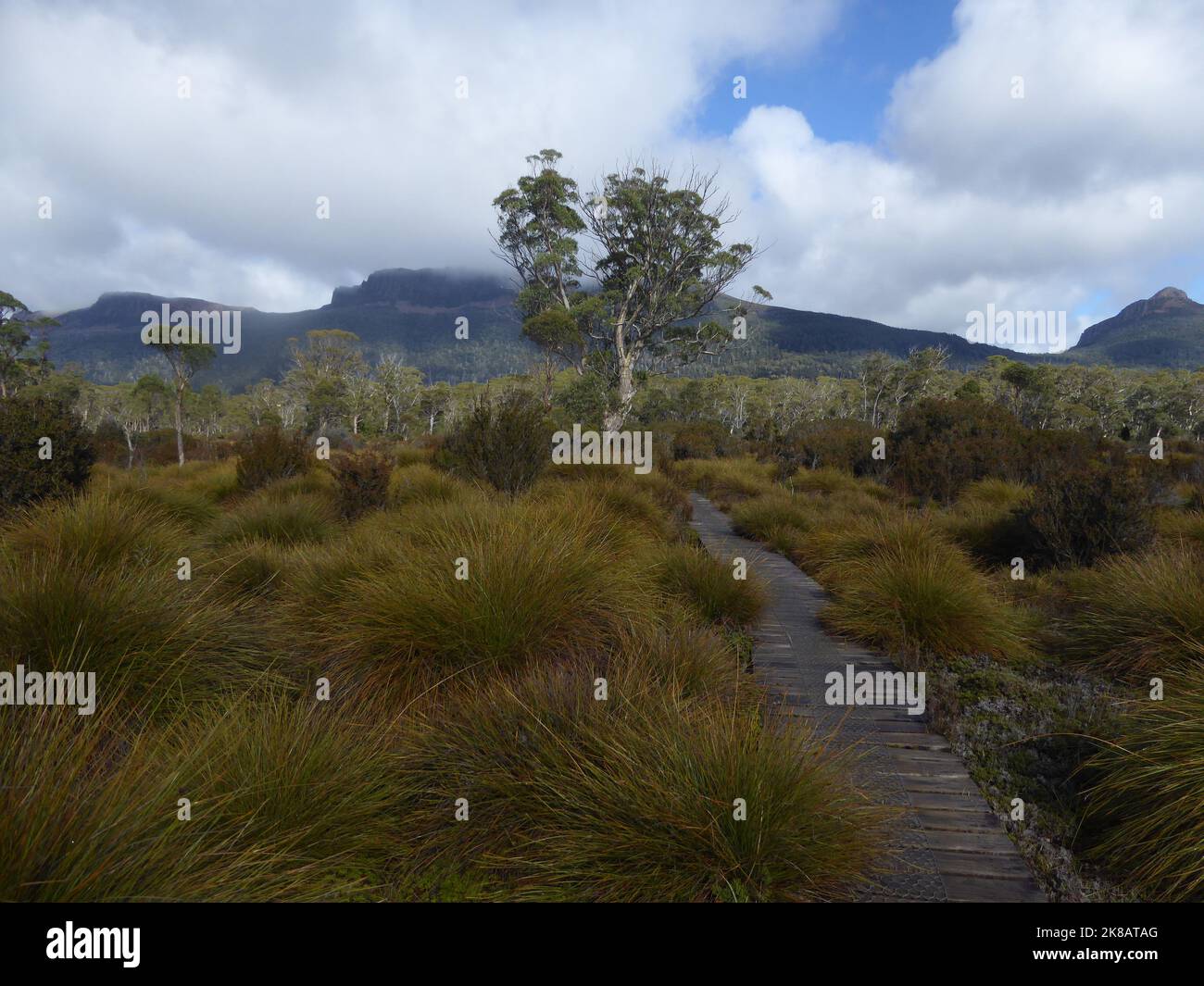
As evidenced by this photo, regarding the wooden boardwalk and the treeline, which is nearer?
the wooden boardwalk

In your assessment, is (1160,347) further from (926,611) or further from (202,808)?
(202,808)

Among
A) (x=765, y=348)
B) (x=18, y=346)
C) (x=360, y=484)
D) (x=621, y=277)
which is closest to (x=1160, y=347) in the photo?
(x=765, y=348)

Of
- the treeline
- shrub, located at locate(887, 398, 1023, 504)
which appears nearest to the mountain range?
the treeline

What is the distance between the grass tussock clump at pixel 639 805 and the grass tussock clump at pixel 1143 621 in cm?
311

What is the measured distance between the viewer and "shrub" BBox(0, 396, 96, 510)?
300 inches

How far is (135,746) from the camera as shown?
2449 mm

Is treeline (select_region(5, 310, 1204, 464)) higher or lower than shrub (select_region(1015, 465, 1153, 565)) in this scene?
higher

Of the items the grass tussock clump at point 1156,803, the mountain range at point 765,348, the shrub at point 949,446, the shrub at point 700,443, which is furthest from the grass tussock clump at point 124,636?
the mountain range at point 765,348

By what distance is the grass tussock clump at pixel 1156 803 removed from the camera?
2.49m

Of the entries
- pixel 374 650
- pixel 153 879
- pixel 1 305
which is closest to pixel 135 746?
pixel 153 879

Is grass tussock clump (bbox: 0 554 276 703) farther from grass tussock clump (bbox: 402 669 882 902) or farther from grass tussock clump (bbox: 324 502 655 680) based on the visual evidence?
grass tussock clump (bbox: 402 669 882 902)

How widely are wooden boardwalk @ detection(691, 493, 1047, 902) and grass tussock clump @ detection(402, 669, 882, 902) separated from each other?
27 centimetres

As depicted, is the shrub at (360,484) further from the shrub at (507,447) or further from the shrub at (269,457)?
the shrub at (269,457)

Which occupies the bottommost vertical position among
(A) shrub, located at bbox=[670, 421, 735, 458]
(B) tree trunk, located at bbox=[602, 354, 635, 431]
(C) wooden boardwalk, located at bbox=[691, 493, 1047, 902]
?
(C) wooden boardwalk, located at bbox=[691, 493, 1047, 902]
